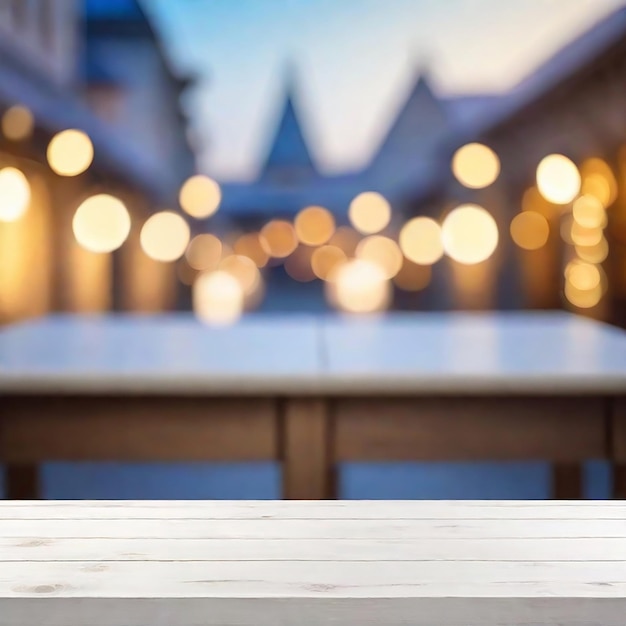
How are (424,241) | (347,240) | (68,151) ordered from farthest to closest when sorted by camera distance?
(347,240)
(424,241)
(68,151)

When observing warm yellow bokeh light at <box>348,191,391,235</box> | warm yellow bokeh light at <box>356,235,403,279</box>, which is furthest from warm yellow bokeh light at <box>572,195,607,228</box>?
warm yellow bokeh light at <box>348,191,391,235</box>

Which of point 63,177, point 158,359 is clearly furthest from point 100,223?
point 158,359

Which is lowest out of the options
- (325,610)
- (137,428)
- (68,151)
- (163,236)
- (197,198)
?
(325,610)

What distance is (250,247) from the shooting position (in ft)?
149

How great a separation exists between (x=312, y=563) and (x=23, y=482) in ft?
9.02

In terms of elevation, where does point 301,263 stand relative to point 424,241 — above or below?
above

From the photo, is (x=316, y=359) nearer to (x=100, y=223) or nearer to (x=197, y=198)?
(x=100, y=223)

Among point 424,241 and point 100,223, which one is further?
point 424,241

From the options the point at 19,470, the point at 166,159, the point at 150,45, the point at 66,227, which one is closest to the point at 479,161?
the point at 66,227

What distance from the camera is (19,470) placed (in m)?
3.92

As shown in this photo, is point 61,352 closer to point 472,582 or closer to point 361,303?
point 472,582

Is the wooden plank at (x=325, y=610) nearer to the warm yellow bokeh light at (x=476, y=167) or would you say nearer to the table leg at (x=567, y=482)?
the table leg at (x=567, y=482)

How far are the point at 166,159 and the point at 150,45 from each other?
3307mm

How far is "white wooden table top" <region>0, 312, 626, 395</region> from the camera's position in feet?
9.10
